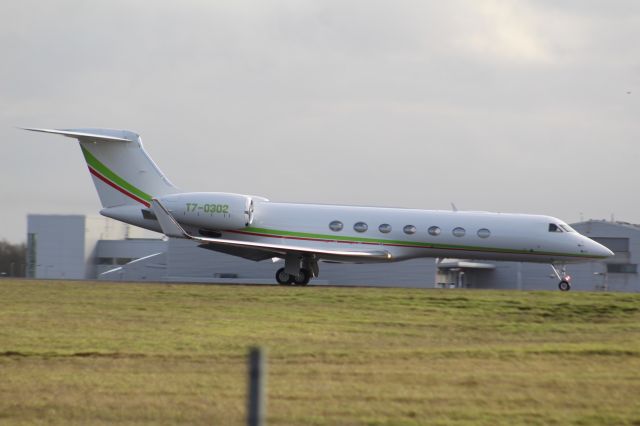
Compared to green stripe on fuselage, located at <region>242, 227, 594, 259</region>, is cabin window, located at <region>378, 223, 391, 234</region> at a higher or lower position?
higher

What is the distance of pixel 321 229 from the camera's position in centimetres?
2925

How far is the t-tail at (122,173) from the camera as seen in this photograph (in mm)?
30781

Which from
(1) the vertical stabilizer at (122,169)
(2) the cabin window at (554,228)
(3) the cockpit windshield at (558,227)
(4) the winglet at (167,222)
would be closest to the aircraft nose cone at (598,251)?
(3) the cockpit windshield at (558,227)

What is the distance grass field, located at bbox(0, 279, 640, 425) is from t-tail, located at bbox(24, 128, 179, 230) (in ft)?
26.8

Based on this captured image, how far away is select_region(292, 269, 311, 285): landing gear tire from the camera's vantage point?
29.4m

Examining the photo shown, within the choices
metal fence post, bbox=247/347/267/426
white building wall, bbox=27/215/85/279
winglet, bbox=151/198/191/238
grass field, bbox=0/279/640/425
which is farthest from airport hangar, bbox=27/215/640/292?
metal fence post, bbox=247/347/267/426

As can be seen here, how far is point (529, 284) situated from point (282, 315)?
3108cm

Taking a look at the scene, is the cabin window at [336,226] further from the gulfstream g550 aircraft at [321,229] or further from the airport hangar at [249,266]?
the airport hangar at [249,266]

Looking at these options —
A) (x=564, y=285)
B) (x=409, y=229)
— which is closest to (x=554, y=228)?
(x=564, y=285)

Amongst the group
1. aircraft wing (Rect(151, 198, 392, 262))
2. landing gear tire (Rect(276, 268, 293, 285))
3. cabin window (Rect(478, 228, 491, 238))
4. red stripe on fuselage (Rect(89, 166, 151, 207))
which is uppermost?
red stripe on fuselage (Rect(89, 166, 151, 207))

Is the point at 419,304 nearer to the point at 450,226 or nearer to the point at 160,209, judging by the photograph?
the point at 450,226

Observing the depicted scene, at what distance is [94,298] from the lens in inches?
885

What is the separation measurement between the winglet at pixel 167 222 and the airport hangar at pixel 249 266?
16.7 meters

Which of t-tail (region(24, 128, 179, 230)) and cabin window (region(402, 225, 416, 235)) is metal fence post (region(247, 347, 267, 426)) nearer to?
cabin window (region(402, 225, 416, 235))
